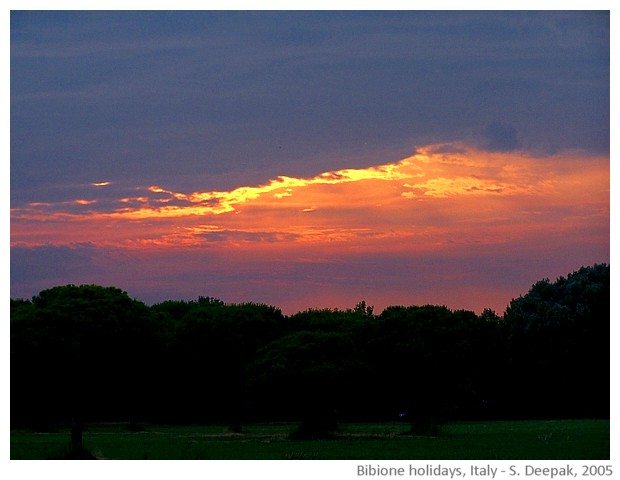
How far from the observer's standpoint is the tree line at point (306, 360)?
120ft

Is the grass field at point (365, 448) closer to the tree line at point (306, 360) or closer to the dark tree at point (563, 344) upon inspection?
the tree line at point (306, 360)

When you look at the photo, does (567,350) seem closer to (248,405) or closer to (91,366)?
(248,405)

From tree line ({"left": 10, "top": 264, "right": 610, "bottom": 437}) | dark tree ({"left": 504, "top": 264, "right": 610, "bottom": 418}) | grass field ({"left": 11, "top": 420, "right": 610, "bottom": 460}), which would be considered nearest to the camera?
grass field ({"left": 11, "top": 420, "right": 610, "bottom": 460})

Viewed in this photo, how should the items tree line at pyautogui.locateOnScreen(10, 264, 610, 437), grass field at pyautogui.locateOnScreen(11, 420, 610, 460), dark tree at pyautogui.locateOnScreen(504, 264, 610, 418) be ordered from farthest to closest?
1. dark tree at pyautogui.locateOnScreen(504, 264, 610, 418)
2. tree line at pyautogui.locateOnScreen(10, 264, 610, 437)
3. grass field at pyautogui.locateOnScreen(11, 420, 610, 460)

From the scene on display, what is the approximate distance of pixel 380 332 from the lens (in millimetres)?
49375

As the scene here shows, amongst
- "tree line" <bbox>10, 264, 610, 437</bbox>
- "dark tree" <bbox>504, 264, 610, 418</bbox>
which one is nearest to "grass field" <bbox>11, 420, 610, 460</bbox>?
"tree line" <bbox>10, 264, 610, 437</bbox>

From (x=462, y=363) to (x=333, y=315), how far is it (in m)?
11.1

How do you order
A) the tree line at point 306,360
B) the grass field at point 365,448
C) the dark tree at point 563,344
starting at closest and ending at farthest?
the grass field at point 365,448
the tree line at point 306,360
the dark tree at point 563,344

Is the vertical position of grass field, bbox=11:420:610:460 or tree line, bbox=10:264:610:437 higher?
tree line, bbox=10:264:610:437

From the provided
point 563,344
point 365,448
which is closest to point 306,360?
point 365,448

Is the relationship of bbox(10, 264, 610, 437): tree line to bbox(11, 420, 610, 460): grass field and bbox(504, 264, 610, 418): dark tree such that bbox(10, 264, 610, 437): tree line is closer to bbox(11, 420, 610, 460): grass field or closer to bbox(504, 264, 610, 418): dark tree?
bbox(504, 264, 610, 418): dark tree

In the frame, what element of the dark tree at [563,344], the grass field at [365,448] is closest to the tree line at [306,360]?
the dark tree at [563,344]

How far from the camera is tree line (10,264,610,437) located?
3672 cm
